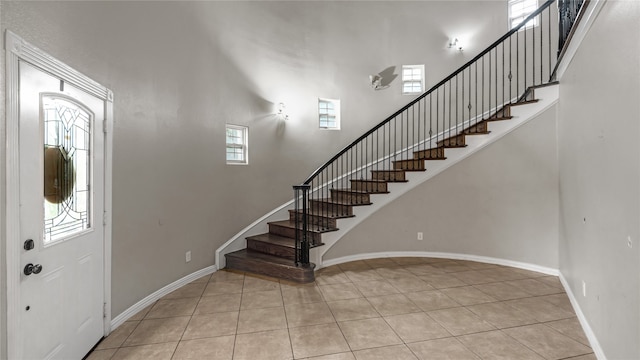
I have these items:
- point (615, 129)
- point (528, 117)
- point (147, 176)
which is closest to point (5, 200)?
point (147, 176)

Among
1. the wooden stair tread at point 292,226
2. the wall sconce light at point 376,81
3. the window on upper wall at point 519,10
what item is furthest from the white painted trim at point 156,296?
the window on upper wall at point 519,10

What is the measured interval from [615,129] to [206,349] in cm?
347

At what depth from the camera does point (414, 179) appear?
4574 millimetres

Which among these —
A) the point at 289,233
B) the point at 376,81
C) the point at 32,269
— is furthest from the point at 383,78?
the point at 32,269

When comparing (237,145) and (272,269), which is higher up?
(237,145)

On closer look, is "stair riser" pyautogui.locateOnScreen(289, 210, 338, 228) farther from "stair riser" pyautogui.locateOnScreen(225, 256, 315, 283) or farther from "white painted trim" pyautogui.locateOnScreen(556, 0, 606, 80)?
"white painted trim" pyautogui.locateOnScreen(556, 0, 606, 80)

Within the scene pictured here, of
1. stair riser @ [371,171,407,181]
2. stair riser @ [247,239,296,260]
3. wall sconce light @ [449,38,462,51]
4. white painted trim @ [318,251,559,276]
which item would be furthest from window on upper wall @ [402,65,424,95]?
stair riser @ [247,239,296,260]

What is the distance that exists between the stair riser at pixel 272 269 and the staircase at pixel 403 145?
0.01 m

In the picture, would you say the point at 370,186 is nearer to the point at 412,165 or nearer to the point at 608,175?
the point at 412,165

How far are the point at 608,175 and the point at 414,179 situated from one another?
8.24 feet

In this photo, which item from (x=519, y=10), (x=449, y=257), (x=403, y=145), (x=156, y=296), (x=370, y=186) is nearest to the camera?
(x=156, y=296)

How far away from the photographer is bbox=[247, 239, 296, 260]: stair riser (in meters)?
4.43

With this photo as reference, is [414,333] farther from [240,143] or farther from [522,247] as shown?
[240,143]

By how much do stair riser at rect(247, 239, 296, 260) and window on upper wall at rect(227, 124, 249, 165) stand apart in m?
1.32
